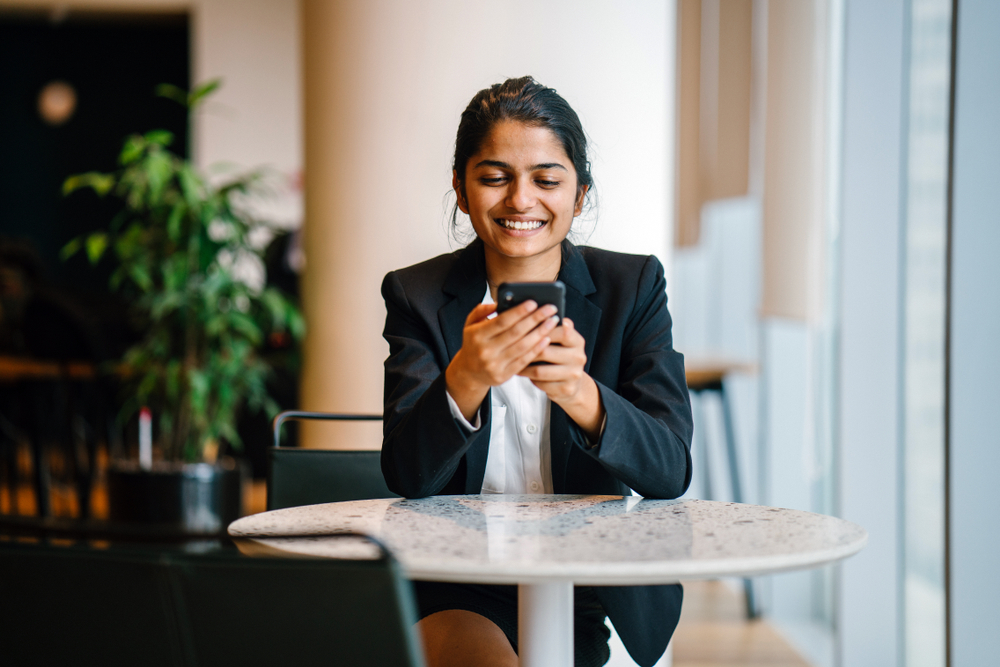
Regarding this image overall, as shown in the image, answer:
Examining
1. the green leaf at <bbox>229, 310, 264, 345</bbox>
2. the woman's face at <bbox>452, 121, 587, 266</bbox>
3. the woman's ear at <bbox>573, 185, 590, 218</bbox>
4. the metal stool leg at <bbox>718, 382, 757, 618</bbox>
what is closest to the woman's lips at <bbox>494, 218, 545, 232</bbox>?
the woman's face at <bbox>452, 121, 587, 266</bbox>

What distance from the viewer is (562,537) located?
39.5 inches

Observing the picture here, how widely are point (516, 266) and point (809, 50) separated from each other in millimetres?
1912

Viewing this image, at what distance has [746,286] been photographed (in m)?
4.32

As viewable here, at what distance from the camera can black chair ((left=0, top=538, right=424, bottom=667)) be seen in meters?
0.74

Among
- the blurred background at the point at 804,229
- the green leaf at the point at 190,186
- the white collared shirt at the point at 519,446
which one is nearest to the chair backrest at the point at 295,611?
the white collared shirt at the point at 519,446

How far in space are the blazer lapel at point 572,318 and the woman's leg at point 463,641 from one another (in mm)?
253

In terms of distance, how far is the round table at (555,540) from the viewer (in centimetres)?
→ 86

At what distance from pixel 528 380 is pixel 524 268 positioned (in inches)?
7.7

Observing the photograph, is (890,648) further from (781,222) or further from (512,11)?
(512,11)

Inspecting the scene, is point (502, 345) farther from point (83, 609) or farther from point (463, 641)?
point (83, 609)

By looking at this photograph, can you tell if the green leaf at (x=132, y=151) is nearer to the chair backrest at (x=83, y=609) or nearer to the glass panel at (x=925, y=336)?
the glass panel at (x=925, y=336)

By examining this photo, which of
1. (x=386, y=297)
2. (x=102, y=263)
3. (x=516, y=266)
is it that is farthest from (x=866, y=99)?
(x=102, y=263)

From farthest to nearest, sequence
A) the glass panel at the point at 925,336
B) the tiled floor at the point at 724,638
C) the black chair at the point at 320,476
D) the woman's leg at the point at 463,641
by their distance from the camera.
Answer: the tiled floor at the point at 724,638, the glass panel at the point at 925,336, the black chair at the point at 320,476, the woman's leg at the point at 463,641

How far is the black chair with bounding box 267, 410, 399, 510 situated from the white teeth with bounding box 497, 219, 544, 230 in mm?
460
